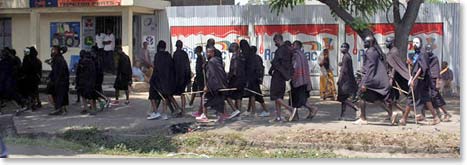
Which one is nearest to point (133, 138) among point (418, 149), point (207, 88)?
point (207, 88)

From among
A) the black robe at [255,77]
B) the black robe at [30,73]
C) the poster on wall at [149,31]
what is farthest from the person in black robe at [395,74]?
the poster on wall at [149,31]

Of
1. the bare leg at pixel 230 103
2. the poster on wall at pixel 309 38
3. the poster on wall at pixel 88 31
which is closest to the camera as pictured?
the bare leg at pixel 230 103

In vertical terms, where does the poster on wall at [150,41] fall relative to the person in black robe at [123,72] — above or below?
above

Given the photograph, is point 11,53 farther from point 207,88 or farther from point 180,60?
point 207,88

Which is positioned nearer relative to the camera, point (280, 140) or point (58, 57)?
point (280, 140)

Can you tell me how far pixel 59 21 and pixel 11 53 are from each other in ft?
22.2

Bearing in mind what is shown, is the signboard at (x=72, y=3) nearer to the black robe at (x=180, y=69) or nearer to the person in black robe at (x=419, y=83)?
the black robe at (x=180, y=69)

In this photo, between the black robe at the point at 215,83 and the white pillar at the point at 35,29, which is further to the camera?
the white pillar at the point at 35,29

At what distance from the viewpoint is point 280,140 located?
975 cm

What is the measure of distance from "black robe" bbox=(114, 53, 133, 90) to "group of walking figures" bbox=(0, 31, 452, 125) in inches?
27.8

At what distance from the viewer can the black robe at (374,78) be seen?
10.5 meters

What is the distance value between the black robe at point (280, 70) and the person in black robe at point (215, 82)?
882 mm

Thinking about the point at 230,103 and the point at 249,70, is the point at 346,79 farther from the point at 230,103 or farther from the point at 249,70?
the point at 230,103

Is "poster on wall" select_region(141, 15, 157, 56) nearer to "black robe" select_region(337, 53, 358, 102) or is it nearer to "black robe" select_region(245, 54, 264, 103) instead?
"black robe" select_region(245, 54, 264, 103)
